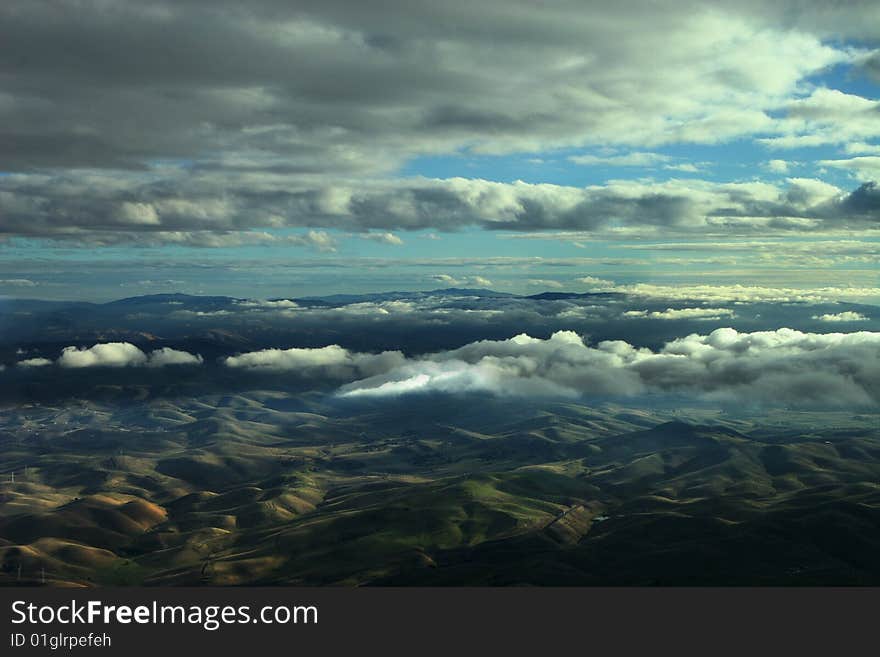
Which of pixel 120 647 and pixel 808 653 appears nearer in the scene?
pixel 120 647

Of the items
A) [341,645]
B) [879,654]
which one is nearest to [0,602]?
[341,645]

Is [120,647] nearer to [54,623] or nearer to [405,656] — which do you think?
[54,623]

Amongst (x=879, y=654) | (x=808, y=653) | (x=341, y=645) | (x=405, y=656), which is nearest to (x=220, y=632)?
(x=341, y=645)

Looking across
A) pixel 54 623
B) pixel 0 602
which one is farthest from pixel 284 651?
pixel 0 602

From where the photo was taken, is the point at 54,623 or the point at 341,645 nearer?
the point at 54,623

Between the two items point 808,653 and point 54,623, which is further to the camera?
point 808,653

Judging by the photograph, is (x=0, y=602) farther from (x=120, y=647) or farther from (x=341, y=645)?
(x=341, y=645)

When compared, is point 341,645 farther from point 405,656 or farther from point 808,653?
point 808,653

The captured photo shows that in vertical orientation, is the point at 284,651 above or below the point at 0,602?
below
